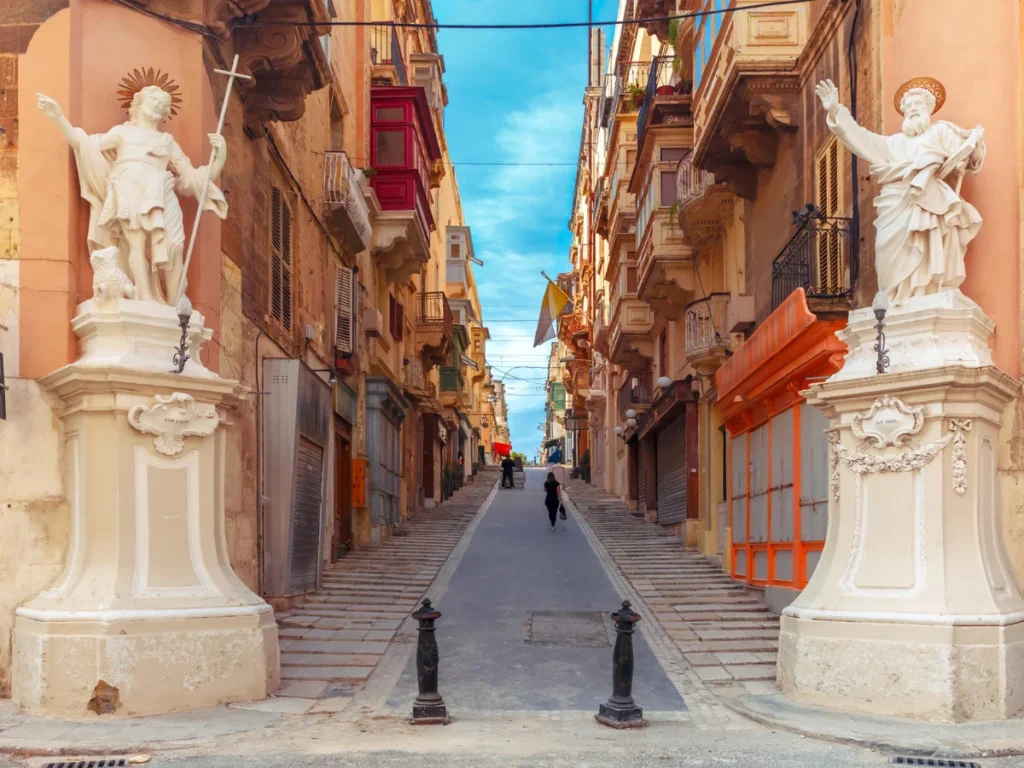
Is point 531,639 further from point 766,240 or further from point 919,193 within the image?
point 766,240

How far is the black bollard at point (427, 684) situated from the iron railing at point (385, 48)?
1827 cm

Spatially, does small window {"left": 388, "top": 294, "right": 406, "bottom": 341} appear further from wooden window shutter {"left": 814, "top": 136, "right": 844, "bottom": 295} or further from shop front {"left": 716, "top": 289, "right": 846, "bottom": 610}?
wooden window shutter {"left": 814, "top": 136, "right": 844, "bottom": 295}

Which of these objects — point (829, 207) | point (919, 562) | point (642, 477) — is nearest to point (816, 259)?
point (829, 207)

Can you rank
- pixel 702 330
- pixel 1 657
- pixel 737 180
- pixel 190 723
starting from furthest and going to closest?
pixel 702 330 → pixel 737 180 → pixel 1 657 → pixel 190 723

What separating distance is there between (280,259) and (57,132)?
582 cm

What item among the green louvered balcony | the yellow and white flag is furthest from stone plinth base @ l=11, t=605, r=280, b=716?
the green louvered balcony

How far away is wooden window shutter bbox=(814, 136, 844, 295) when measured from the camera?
1321 cm

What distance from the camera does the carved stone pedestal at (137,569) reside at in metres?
8.74

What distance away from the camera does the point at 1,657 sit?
9273mm

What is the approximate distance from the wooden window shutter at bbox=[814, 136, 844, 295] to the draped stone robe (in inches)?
107

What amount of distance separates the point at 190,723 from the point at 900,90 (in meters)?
8.77

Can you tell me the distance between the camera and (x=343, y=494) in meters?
21.3

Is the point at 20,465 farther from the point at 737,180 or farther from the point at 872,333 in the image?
the point at 737,180

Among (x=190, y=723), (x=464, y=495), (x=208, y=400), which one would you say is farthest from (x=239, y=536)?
(x=464, y=495)
